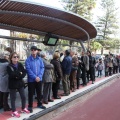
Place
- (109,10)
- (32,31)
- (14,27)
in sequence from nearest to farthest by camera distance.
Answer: (14,27) < (32,31) < (109,10)

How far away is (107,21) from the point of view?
54.1m

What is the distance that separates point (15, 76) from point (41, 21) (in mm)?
4661

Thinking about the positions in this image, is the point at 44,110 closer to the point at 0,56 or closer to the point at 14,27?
the point at 0,56

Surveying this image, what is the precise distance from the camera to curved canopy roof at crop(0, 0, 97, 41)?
8180 mm

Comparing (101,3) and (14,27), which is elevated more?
(101,3)

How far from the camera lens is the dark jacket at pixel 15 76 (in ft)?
21.8

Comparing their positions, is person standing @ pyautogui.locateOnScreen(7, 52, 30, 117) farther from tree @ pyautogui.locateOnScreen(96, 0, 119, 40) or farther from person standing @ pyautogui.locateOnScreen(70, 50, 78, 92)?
tree @ pyautogui.locateOnScreen(96, 0, 119, 40)

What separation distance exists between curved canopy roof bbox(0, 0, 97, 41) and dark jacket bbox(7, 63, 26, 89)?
196 centimetres

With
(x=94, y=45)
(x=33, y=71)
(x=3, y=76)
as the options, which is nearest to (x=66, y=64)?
(x=33, y=71)

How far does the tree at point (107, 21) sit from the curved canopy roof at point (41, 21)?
40.6 m

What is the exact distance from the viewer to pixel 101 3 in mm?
53875

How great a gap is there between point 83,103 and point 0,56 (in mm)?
4283

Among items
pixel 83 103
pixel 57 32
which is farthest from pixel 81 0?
pixel 83 103

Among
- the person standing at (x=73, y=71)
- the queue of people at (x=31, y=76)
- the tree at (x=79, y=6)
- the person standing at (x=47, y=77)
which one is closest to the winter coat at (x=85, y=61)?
the person standing at (x=73, y=71)
